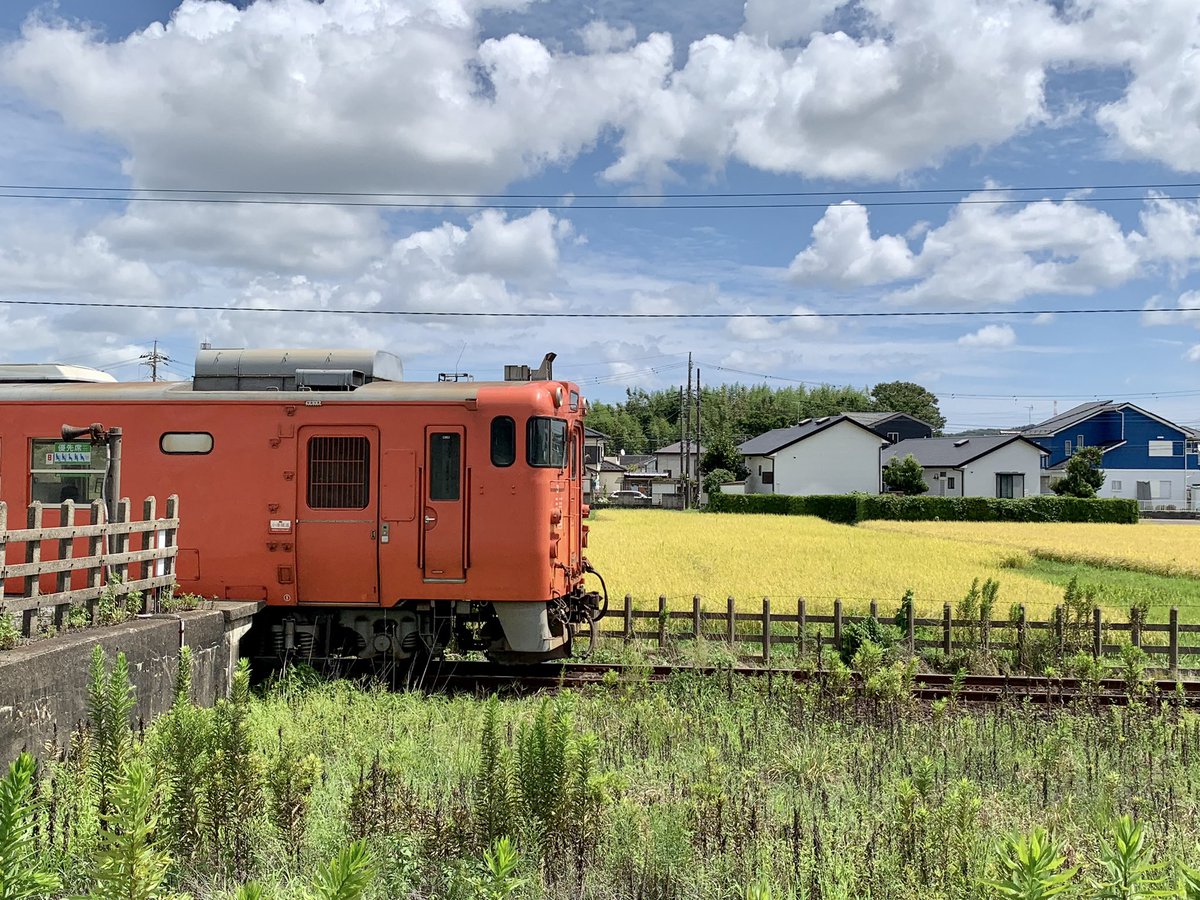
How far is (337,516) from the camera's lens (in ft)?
35.1

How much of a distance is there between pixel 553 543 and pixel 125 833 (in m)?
7.63

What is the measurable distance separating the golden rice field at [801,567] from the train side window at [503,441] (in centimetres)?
699

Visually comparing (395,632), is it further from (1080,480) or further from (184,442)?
(1080,480)

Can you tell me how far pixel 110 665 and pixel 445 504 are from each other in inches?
150

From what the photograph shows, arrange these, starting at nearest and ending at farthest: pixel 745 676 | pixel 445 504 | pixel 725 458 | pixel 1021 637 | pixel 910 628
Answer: pixel 445 504, pixel 745 676, pixel 1021 637, pixel 910 628, pixel 725 458

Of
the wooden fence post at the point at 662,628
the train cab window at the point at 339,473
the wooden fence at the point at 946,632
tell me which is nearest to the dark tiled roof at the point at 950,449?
the wooden fence at the point at 946,632

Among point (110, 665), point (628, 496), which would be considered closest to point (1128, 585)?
point (110, 665)

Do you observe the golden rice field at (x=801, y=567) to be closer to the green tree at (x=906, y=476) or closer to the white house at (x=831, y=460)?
the green tree at (x=906, y=476)

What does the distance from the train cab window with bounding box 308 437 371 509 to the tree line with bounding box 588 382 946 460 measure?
86.7m

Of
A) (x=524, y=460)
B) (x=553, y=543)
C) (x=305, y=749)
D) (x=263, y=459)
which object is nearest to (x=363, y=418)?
(x=263, y=459)

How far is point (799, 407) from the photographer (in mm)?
113438

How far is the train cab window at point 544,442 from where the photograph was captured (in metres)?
10.6

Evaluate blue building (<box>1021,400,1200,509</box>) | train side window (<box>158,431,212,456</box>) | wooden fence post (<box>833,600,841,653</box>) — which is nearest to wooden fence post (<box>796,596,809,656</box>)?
wooden fence post (<box>833,600,841,653</box>)

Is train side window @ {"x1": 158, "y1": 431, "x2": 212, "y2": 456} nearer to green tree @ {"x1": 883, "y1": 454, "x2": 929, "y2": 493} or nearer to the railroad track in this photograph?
the railroad track
